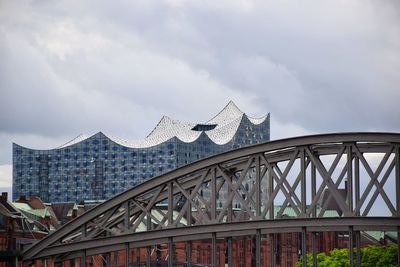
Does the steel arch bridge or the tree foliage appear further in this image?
the tree foliage

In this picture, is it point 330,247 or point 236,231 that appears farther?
point 330,247

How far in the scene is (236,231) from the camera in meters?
89.1

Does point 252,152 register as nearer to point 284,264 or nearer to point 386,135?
point 386,135

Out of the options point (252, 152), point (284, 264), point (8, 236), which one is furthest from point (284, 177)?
point (284, 264)

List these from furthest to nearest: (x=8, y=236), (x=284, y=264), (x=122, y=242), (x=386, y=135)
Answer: (x=284, y=264), (x=8, y=236), (x=122, y=242), (x=386, y=135)

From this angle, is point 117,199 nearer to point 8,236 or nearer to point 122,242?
point 122,242

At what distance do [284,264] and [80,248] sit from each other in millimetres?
101902

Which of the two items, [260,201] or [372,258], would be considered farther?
[372,258]

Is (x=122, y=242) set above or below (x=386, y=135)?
below

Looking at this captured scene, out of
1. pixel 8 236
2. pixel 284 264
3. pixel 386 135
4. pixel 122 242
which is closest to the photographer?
pixel 386 135

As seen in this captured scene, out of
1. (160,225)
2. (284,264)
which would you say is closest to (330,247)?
(284,264)

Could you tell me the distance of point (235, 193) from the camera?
287ft

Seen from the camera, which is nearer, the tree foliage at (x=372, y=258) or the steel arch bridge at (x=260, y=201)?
the steel arch bridge at (x=260, y=201)

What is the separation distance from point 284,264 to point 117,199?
336 ft
